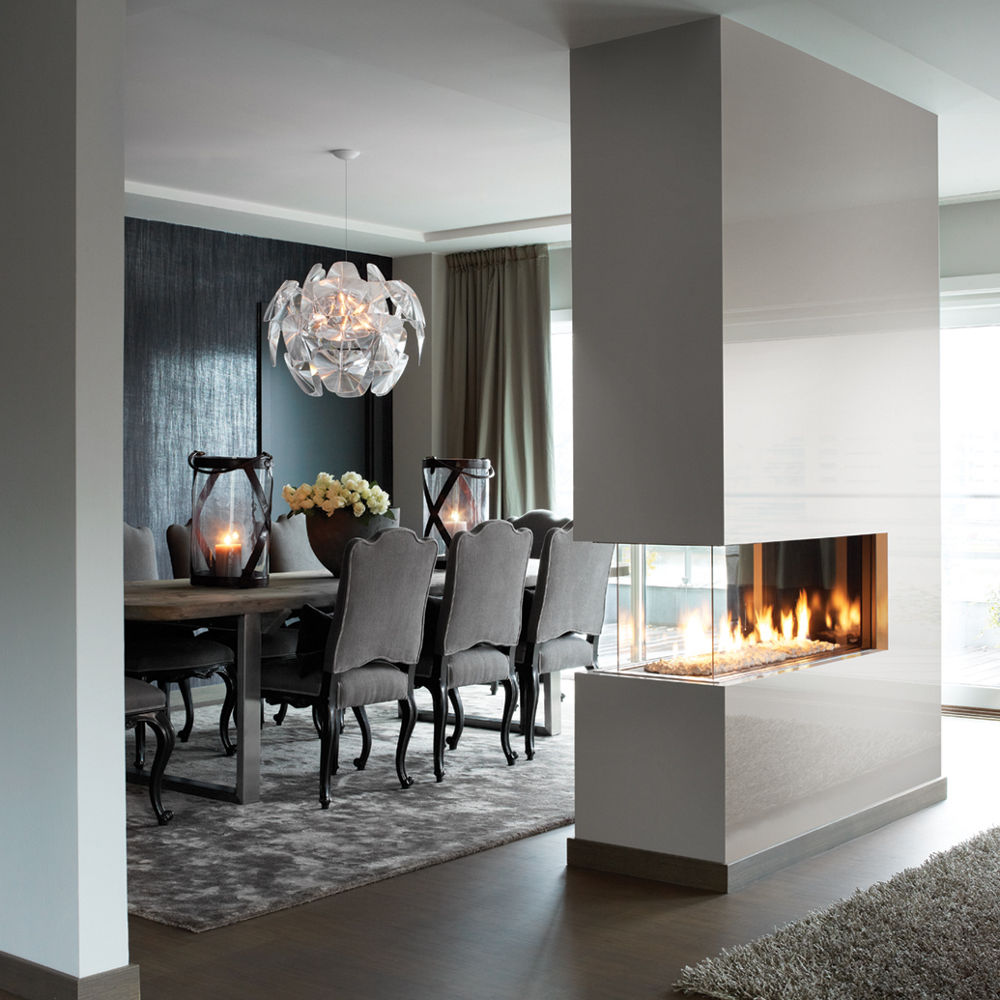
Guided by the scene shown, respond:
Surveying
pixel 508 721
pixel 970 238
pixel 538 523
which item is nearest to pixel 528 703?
pixel 508 721

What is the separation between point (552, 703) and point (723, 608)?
2.37 meters

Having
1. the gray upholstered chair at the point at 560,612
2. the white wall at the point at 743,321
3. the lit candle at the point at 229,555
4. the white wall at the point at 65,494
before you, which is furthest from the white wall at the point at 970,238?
the white wall at the point at 65,494

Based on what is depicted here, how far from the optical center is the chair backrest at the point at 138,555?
5973 mm

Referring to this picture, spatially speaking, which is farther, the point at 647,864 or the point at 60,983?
the point at 647,864

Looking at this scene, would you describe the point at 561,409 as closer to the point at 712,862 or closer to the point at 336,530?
the point at 336,530

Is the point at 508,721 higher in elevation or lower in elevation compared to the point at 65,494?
lower

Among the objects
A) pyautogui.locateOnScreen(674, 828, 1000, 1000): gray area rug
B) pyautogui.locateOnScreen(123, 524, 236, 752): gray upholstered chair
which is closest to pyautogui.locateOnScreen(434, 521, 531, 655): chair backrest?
pyautogui.locateOnScreen(123, 524, 236, 752): gray upholstered chair

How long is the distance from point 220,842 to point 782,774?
1895 mm

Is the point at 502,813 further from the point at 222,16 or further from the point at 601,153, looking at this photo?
the point at 222,16

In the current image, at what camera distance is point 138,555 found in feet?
19.8

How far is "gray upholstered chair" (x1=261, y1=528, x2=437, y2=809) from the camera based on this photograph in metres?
4.82

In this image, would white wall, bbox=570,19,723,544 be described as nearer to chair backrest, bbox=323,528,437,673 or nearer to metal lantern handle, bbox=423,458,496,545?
chair backrest, bbox=323,528,437,673

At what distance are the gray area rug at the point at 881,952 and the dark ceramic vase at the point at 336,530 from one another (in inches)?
105

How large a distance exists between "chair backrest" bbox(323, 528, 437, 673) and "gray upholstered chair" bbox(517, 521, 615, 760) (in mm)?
750
